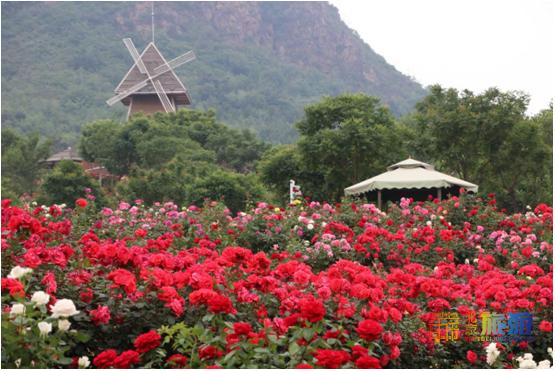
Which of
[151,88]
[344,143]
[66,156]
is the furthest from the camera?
[151,88]

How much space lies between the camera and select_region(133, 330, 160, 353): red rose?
281 cm

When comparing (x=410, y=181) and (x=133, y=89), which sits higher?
(x=133, y=89)

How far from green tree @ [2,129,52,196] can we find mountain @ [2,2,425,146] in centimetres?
2096

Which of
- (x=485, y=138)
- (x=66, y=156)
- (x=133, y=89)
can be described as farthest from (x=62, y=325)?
(x=133, y=89)

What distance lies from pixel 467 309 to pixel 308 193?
22.2m

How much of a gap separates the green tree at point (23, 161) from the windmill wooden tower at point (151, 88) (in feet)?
50.2

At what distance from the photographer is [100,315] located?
3121mm

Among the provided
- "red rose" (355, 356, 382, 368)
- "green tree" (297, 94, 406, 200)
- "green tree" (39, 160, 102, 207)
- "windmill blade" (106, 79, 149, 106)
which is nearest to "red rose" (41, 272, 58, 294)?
"red rose" (355, 356, 382, 368)

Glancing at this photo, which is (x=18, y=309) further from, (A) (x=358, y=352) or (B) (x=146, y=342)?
(A) (x=358, y=352)

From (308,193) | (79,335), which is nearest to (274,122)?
(308,193)

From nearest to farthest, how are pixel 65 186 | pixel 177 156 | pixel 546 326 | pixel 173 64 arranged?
1. pixel 546 326
2. pixel 65 186
3. pixel 177 156
4. pixel 173 64

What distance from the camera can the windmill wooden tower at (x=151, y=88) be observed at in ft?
185

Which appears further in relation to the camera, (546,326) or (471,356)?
(546,326)

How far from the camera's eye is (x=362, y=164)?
2409 centimetres
